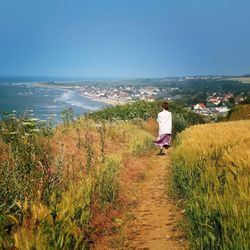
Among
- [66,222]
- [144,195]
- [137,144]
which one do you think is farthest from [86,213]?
[137,144]

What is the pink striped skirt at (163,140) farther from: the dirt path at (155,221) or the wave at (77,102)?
the wave at (77,102)

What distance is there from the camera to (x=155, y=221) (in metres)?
7.85

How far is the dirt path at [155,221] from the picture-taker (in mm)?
6621

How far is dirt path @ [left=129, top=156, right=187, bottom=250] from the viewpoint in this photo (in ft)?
21.7

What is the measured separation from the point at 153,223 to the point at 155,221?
110mm

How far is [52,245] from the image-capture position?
5488 mm

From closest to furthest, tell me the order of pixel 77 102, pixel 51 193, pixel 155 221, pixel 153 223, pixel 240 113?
pixel 51 193 → pixel 153 223 → pixel 155 221 → pixel 240 113 → pixel 77 102

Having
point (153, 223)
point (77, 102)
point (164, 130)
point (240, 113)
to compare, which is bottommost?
point (77, 102)

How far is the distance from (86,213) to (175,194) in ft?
9.60

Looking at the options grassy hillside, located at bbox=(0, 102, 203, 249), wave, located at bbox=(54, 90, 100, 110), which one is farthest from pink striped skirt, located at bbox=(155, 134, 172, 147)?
wave, located at bbox=(54, 90, 100, 110)

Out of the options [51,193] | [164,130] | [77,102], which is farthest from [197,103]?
[51,193]

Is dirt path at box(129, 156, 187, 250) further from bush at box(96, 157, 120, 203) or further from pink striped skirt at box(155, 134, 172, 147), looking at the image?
pink striped skirt at box(155, 134, 172, 147)

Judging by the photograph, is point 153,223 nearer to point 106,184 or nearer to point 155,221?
point 155,221

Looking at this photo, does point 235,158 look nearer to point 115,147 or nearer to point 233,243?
point 233,243
